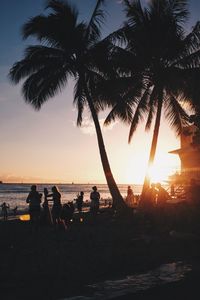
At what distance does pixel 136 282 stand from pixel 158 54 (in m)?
13.3

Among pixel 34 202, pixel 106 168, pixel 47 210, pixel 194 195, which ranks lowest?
pixel 47 210

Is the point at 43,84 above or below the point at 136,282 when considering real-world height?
above

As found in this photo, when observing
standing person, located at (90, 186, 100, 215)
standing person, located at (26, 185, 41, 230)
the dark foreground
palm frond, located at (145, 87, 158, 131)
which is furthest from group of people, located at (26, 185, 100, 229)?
palm frond, located at (145, 87, 158, 131)

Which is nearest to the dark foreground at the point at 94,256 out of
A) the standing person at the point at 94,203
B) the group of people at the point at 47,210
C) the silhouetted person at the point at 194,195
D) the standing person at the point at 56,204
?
the silhouetted person at the point at 194,195

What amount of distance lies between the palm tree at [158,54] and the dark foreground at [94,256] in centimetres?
636

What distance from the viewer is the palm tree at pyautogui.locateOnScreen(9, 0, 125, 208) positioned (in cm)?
1756

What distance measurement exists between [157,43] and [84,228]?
29.2ft

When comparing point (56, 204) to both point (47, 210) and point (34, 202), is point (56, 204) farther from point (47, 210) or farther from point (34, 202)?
point (47, 210)

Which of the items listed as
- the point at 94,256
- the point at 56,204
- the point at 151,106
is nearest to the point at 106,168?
the point at 151,106

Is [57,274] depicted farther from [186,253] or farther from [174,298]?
[186,253]

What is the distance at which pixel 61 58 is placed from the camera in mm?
18141

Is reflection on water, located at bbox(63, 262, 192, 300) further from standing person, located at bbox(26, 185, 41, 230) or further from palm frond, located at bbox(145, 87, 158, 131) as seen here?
palm frond, located at bbox(145, 87, 158, 131)

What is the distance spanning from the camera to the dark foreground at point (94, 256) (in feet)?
19.7

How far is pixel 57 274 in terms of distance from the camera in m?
7.27
